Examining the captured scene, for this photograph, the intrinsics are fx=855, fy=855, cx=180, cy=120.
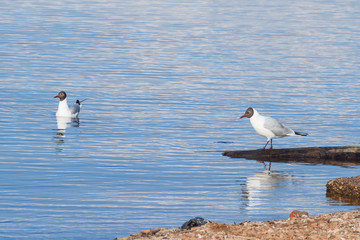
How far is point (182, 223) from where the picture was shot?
13922mm

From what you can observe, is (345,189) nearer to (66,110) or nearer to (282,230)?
(282,230)

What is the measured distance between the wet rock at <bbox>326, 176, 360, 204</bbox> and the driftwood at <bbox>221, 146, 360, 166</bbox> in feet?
9.27

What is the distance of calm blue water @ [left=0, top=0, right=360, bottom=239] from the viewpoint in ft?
49.7

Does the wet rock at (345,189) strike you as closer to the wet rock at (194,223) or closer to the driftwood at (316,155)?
the driftwood at (316,155)

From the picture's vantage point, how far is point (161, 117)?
85.9 ft

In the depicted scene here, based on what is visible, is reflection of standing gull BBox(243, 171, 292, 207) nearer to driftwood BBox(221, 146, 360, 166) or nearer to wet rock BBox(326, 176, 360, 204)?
driftwood BBox(221, 146, 360, 166)

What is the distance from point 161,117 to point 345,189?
11082 mm

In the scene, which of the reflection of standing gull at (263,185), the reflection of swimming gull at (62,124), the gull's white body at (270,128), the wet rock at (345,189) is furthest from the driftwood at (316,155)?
the reflection of swimming gull at (62,124)

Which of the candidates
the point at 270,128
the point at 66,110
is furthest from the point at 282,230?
the point at 66,110

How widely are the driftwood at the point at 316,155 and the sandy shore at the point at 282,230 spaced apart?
6.85 metres

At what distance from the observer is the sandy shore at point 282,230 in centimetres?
1095

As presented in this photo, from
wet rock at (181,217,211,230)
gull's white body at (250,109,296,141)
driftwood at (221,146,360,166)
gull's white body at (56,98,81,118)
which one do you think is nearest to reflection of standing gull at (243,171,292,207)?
driftwood at (221,146,360,166)

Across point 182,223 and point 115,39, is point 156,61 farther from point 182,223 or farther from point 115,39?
point 182,223

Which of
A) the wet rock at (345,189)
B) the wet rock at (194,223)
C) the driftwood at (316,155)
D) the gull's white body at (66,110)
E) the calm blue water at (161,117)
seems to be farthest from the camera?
the gull's white body at (66,110)
